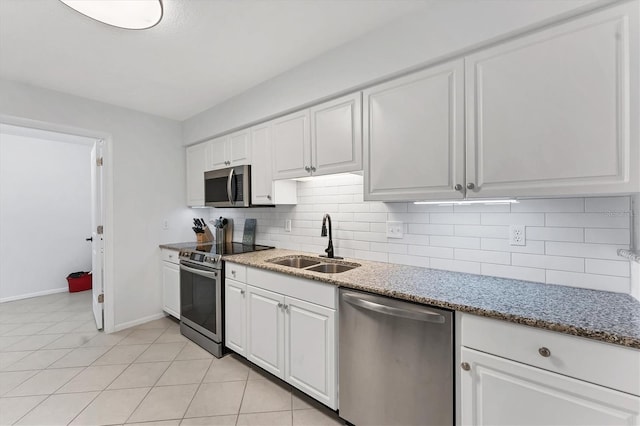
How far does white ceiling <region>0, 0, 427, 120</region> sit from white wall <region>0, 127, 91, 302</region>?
103 inches

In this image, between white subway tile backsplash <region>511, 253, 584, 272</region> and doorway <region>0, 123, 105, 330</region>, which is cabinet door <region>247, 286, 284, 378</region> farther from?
doorway <region>0, 123, 105, 330</region>

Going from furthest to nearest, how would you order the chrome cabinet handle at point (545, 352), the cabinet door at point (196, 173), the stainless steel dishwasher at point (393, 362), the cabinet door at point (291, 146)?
the cabinet door at point (196, 173), the cabinet door at point (291, 146), the stainless steel dishwasher at point (393, 362), the chrome cabinet handle at point (545, 352)

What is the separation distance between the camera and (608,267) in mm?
1367

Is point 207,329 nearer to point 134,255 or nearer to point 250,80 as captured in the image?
point 134,255

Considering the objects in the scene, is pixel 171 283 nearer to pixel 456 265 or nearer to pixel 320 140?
pixel 320 140

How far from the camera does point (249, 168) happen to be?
272 centimetres

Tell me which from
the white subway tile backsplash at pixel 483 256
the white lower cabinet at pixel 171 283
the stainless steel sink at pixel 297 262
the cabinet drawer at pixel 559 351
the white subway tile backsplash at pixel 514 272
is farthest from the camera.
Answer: the white lower cabinet at pixel 171 283

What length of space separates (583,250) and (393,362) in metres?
1.11

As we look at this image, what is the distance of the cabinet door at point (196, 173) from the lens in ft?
10.9

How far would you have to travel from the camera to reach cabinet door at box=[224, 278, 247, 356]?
7.50 feet

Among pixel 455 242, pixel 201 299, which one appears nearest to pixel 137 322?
pixel 201 299

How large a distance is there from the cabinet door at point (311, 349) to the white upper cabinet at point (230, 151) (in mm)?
1546

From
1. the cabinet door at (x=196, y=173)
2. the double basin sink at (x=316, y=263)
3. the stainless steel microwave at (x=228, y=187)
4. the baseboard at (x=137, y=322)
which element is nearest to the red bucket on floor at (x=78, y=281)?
the baseboard at (x=137, y=322)

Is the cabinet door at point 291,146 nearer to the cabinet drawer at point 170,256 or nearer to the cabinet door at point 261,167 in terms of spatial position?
the cabinet door at point 261,167
